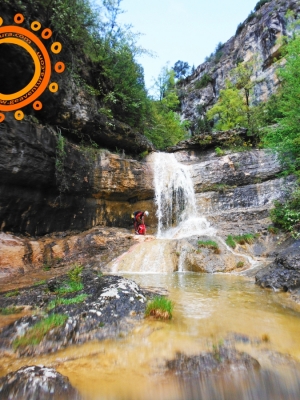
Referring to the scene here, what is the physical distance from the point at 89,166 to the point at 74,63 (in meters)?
4.97

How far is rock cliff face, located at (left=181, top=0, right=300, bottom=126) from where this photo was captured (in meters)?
31.0

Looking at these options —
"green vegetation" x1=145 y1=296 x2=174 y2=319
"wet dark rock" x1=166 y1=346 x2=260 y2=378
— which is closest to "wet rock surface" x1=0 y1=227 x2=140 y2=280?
"green vegetation" x1=145 y1=296 x2=174 y2=319

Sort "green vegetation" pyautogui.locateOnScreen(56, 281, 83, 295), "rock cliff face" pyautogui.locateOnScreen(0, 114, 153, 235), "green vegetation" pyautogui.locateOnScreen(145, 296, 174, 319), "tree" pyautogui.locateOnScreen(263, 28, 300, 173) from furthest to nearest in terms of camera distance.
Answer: "tree" pyautogui.locateOnScreen(263, 28, 300, 173)
"rock cliff face" pyautogui.locateOnScreen(0, 114, 153, 235)
"green vegetation" pyautogui.locateOnScreen(56, 281, 83, 295)
"green vegetation" pyautogui.locateOnScreen(145, 296, 174, 319)

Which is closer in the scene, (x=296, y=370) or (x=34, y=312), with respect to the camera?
(x=296, y=370)

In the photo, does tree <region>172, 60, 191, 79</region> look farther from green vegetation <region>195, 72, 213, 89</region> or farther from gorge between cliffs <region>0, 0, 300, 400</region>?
gorge between cliffs <region>0, 0, 300, 400</region>

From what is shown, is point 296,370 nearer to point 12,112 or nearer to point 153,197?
point 12,112

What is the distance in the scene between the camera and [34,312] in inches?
154

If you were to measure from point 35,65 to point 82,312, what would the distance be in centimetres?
922

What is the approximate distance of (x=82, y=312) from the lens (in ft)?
12.1

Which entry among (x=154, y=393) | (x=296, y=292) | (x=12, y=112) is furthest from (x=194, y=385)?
(x=12, y=112)

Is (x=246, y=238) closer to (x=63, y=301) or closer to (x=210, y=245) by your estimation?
(x=210, y=245)

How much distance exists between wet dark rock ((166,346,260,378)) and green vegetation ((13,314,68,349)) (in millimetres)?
1645

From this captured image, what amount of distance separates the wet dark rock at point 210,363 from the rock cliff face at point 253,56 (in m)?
32.8

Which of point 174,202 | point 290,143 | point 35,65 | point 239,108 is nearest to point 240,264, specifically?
point 290,143
